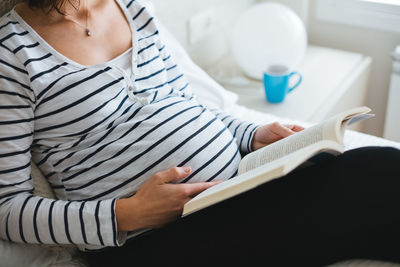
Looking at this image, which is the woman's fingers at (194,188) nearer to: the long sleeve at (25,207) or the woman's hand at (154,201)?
the woman's hand at (154,201)

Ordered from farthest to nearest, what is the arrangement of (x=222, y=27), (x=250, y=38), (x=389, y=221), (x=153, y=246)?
1. (x=222, y=27)
2. (x=250, y=38)
3. (x=153, y=246)
4. (x=389, y=221)

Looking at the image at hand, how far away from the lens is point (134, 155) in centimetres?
85

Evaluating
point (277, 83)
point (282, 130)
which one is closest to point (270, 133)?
point (282, 130)

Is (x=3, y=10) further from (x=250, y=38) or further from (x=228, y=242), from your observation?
(x=250, y=38)

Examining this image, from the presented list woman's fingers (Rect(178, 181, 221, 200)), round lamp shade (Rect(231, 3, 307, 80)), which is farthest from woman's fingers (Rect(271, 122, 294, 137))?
round lamp shade (Rect(231, 3, 307, 80))

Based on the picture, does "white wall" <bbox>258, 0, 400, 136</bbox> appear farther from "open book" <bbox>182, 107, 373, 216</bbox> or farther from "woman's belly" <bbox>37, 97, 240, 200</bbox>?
"woman's belly" <bbox>37, 97, 240, 200</bbox>

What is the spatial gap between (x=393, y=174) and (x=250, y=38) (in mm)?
850

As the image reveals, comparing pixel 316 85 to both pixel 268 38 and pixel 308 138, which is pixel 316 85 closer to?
pixel 268 38

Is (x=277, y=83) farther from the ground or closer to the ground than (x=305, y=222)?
closer to the ground

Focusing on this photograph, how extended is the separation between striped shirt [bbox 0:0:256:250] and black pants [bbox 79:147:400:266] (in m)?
0.13

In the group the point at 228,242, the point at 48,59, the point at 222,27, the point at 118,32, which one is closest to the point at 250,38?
the point at 222,27

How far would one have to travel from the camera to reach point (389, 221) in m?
0.70

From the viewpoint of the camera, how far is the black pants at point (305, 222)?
0.71 metres

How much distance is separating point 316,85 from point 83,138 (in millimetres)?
934
